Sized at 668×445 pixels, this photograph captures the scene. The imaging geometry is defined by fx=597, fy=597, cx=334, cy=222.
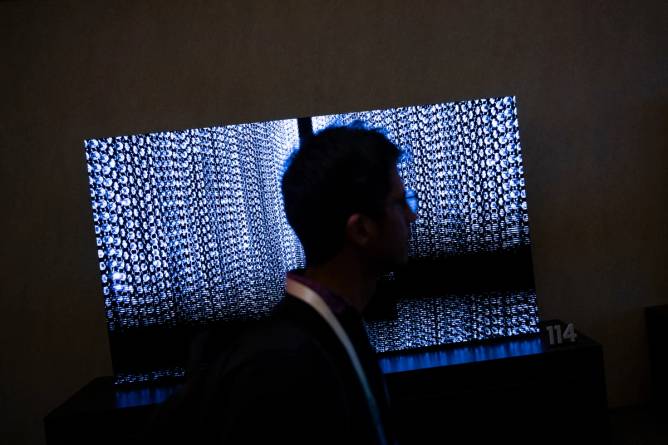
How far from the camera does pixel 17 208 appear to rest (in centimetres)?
315

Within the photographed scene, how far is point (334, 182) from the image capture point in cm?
95

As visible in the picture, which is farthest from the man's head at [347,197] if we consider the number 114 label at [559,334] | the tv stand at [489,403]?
the number 114 label at [559,334]

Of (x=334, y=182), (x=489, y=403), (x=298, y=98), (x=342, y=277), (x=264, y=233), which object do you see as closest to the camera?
(x=334, y=182)

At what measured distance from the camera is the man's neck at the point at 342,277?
3.43 ft

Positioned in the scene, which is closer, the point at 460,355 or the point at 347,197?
the point at 347,197

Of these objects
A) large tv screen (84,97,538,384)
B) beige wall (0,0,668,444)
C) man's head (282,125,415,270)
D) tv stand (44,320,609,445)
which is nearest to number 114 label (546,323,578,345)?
tv stand (44,320,609,445)

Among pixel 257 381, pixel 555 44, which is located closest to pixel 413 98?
pixel 555 44

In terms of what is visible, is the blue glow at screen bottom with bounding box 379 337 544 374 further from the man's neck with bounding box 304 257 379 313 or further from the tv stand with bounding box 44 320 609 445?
the man's neck with bounding box 304 257 379 313

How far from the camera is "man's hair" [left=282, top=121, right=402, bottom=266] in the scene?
37.4 inches

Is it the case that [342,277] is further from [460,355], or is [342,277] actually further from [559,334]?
[559,334]

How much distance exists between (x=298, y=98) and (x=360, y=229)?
7.42 feet

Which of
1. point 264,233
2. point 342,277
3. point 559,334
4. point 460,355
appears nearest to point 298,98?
point 264,233

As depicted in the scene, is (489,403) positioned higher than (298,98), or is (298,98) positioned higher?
(298,98)

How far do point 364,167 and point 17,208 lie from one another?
2783mm
